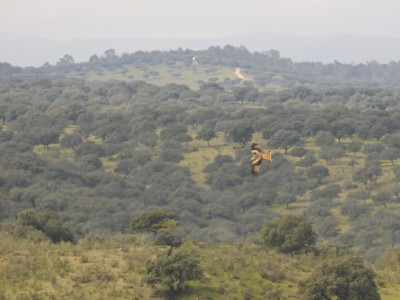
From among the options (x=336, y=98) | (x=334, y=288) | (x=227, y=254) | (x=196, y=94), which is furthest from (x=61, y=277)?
(x=336, y=98)

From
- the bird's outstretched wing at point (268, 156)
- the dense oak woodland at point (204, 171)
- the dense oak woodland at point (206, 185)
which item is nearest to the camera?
the bird's outstretched wing at point (268, 156)

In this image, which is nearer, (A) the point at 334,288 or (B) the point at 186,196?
(A) the point at 334,288

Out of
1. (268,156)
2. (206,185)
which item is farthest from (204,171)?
(268,156)

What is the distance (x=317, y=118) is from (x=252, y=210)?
42.3 metres

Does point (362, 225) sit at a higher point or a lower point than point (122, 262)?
lower

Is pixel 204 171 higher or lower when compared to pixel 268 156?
lower

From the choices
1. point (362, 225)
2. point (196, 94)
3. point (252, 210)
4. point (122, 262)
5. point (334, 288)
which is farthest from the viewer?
point (196, 94)

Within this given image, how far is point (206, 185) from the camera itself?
8712cm

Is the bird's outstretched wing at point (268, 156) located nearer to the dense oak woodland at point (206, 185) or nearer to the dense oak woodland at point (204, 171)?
the dense oak woodland at point (206, 185)

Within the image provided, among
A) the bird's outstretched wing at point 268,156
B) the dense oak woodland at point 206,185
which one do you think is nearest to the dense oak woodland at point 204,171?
the dense oak woodland at point 206,185

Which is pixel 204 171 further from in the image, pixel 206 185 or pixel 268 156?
pixel 268 156

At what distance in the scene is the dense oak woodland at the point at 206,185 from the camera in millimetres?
38656

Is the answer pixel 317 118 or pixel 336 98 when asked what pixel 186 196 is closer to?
pixel 317 118

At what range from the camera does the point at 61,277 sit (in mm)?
29125
